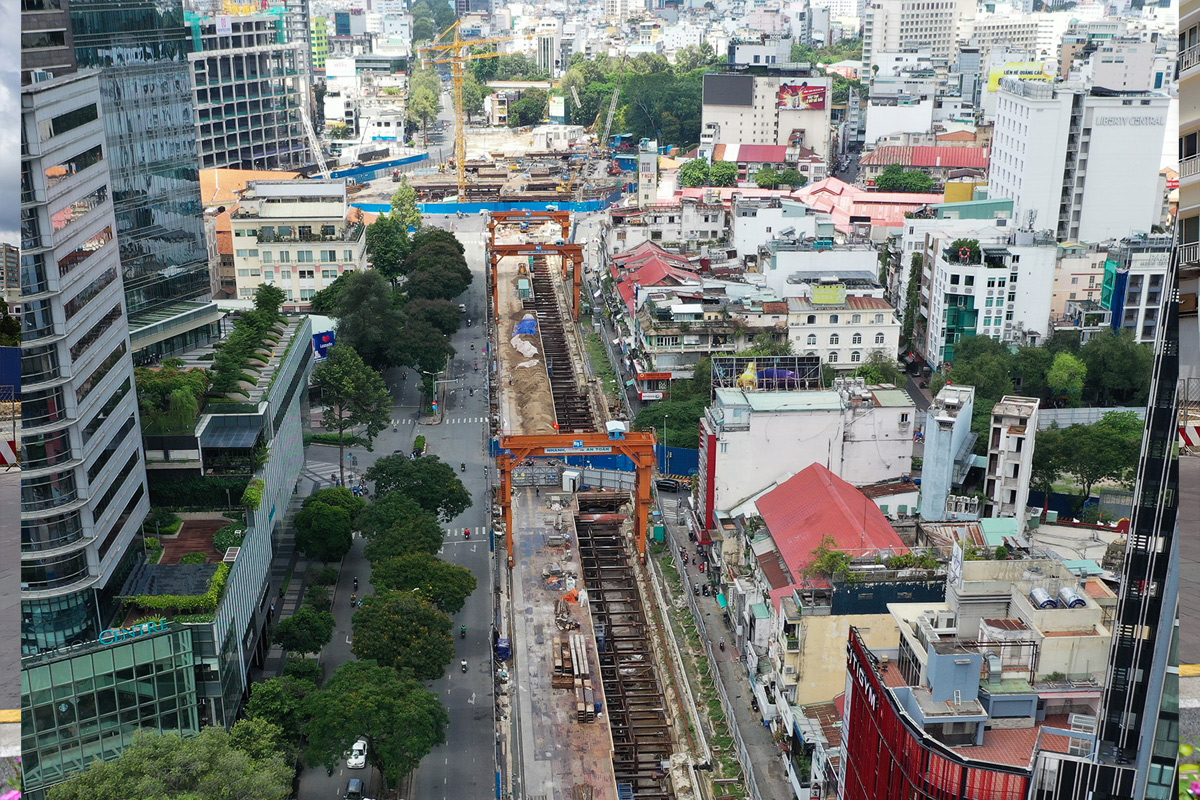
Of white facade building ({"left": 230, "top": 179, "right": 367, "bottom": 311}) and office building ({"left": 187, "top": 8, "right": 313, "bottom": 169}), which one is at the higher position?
office building ({"left": 187, "top": 8, "right": 313, "bottom": 169})

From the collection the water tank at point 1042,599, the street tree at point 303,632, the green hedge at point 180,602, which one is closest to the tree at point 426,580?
the street tree at point 303,632

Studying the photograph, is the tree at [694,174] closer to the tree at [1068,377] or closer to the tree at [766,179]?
the tree at [766,179]

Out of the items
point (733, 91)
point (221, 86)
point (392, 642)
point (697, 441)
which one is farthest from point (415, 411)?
point (733, 91)

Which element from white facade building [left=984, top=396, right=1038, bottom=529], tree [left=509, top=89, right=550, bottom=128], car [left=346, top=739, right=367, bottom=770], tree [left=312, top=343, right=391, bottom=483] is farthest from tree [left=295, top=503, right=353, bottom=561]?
tree [left=509, top=89, right=550, bottom=128]

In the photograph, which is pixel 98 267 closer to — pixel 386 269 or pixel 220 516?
pixel 220 516

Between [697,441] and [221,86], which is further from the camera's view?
[221,86]

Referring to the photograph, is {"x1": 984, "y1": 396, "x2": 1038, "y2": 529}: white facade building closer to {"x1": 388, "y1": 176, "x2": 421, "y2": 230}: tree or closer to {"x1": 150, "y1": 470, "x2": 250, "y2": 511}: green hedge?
{"x1": 150, "y1": 470, "x2": 250, "y2": 511}: green hedge
